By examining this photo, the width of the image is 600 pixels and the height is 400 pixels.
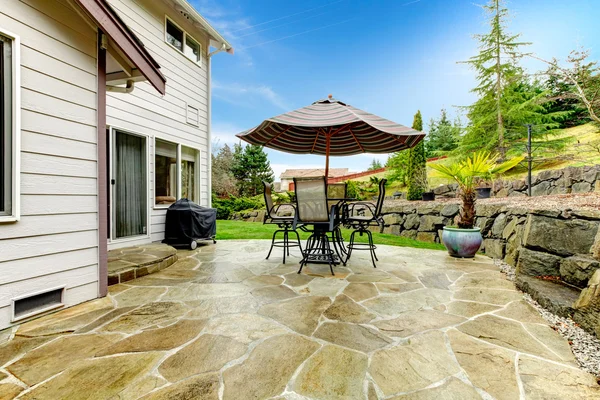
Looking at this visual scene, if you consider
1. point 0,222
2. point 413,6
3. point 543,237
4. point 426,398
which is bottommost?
point 426,398

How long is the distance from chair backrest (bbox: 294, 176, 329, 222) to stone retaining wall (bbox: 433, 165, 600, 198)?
5964 mm

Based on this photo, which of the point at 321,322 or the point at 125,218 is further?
the point at 125,218

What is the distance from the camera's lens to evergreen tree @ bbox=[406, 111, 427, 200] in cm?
934

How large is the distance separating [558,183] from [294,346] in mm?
8131

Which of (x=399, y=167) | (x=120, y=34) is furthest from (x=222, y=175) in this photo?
(x=120, y=34)

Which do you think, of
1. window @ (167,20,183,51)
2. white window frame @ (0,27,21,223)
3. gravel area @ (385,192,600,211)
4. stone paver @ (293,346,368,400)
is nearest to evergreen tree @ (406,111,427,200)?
gravel area @ (385,192,600,211)

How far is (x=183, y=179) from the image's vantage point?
602 cm

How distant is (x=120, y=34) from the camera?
2350mm

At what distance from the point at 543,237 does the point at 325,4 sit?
11.1 m

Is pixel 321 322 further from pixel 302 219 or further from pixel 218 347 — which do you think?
pixel 302 219

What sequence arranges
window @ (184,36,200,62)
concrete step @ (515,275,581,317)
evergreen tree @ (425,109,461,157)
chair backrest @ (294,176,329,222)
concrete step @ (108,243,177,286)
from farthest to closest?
evergreen tree @ (425,109,461,157)
window @ (184,36,200,62)
chair backrest @ (294,176,329,222)
concrete step @ (108,243,177,286)
concrete step @ (515,275,581,317)

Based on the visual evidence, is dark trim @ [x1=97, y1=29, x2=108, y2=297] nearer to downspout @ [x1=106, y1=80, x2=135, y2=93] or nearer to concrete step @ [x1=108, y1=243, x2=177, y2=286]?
concrete step @ [x1=108, y1=243, x2=177, y2=286]

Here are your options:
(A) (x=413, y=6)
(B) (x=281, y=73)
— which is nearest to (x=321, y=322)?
(A) (x=413, y=6)

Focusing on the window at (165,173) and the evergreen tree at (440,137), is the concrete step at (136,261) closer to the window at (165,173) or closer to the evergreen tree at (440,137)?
the window at (165,173)
